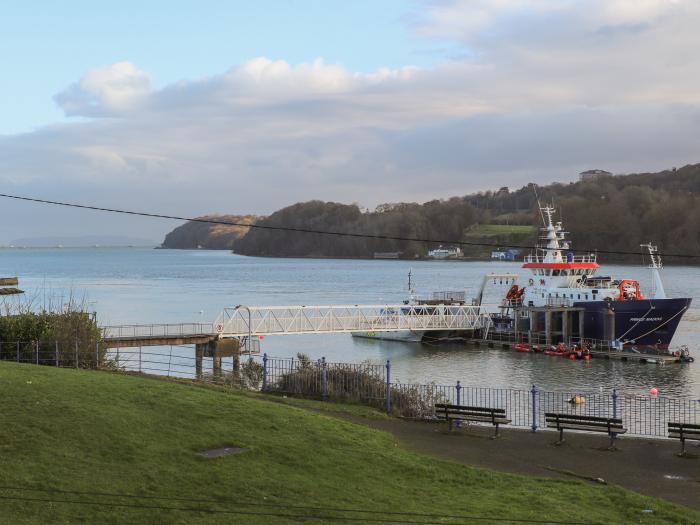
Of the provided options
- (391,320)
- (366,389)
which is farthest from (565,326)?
(366,389)

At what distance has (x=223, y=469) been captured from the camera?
15.3 m

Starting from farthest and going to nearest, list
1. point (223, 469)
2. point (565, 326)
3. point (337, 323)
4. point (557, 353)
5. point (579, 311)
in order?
1. point (579, 311)
2. point (565, 326)
3. point (337, 323)
4. point (557, 353)
5. point (223, 469)

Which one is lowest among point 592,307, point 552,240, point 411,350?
point 411,350

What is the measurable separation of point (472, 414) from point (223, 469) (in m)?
8.58

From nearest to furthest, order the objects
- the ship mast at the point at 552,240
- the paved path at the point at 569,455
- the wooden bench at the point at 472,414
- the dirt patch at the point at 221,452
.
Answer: the dirt patch at the point at 221,452, the paved path at the point at 569,455, the wooden bench at the point at 472,414, the ship mast at the point at 552,240

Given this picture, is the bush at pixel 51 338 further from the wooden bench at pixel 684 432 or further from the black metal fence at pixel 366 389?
the wooden bench at pixel 684 432

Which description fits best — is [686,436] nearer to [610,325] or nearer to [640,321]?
[610,325]

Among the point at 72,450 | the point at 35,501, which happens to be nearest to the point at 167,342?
the point at 72,450

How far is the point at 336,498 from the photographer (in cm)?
1430

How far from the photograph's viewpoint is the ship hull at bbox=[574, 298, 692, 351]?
2208 inches

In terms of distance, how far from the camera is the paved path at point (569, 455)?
1741 centimetres

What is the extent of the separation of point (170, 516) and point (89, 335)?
18643mm

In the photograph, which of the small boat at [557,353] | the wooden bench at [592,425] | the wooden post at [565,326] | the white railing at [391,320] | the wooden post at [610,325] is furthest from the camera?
the wooden post at [565,326]

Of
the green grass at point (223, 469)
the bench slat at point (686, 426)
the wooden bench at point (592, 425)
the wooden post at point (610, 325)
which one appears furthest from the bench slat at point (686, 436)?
the wooden post at point (610, 325)
